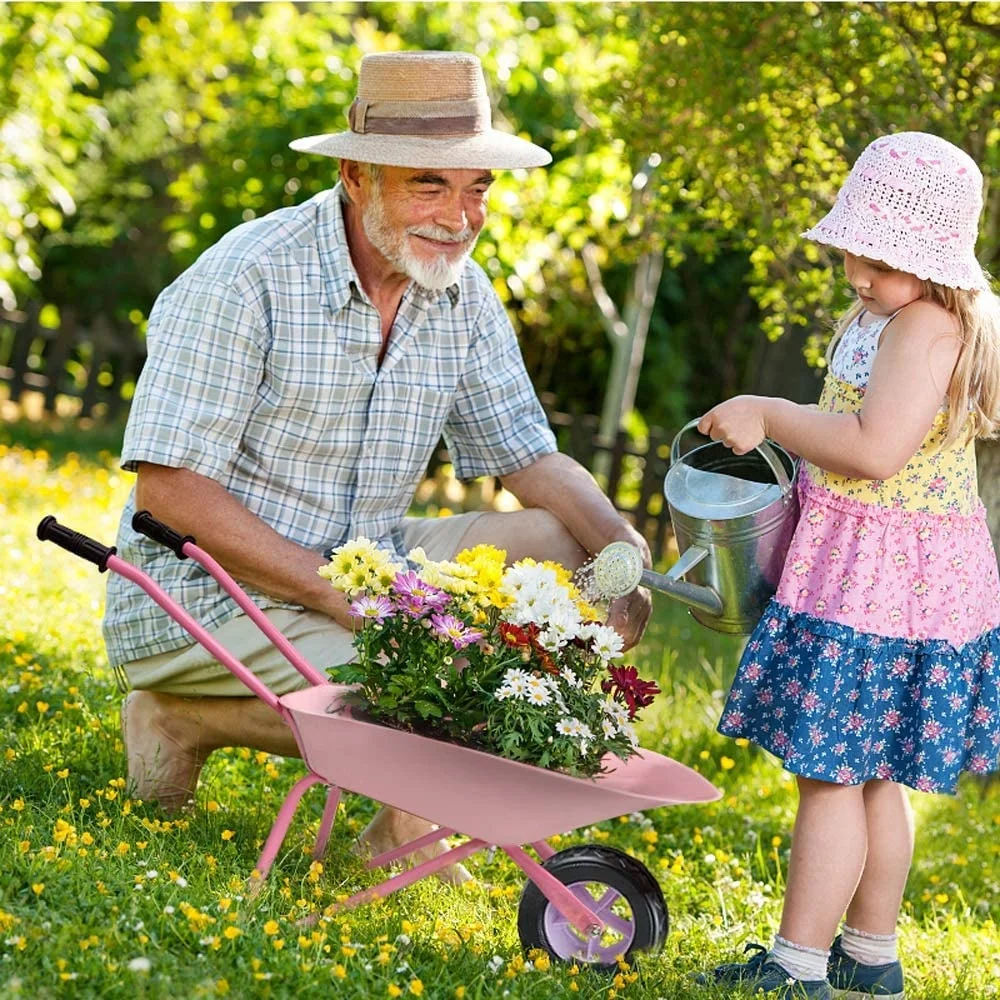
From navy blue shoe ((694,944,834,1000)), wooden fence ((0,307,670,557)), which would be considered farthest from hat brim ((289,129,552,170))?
wooden fence ((0,307,670,557))

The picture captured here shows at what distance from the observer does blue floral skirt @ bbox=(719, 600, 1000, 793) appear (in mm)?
2699

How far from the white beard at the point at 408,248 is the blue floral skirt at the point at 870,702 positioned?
3.27 feet

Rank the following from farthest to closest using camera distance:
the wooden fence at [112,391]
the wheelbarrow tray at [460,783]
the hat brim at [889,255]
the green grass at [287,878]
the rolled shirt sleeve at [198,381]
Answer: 1. the wooden fence at [112,391]
2. the rolled shirt sleeve at [198,381]
3. the hat brim at [889,255]
4. the wheelbarrow tray at [460,783]
5. the green grass at [287,878]

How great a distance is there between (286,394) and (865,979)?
162 cm

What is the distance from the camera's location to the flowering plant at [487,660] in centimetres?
247

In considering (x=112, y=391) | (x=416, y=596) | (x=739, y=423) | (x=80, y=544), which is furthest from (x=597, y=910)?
(x=112, y=391)

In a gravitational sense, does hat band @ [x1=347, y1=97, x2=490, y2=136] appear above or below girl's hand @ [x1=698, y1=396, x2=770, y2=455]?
above

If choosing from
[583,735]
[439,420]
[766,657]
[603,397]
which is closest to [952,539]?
[766,657]

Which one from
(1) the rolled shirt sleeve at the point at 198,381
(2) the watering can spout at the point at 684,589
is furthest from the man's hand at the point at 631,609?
(1) the rolled shirt sleeve at the point at 198,381

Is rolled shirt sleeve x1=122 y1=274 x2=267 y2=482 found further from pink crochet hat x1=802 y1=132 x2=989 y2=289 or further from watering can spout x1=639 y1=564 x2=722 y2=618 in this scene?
pink crochet hat x1=802 y1=132 x2=989 y2=289

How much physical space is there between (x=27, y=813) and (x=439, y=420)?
4.08ft

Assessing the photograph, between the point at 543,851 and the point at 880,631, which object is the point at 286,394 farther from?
the point at 880,631

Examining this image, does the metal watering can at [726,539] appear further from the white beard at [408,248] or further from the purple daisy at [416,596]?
the white beard at [408,248]

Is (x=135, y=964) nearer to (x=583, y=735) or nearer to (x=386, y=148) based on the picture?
(x=583, y=735)
